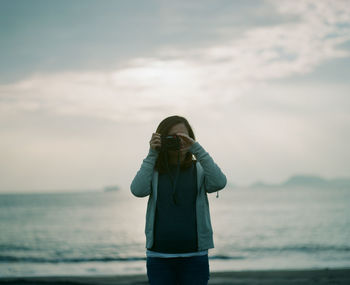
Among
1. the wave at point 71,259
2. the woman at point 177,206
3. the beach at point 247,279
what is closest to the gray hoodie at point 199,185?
the woman at point 177,206

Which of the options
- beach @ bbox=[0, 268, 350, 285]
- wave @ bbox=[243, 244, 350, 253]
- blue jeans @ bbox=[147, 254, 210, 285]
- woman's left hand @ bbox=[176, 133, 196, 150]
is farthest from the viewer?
wave @ bbox=[243, 244, 350, 253]

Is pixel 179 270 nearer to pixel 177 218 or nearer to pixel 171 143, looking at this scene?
pixel 177 218

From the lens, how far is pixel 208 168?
8.68 feet

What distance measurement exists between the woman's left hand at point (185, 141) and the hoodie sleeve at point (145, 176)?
18 cm

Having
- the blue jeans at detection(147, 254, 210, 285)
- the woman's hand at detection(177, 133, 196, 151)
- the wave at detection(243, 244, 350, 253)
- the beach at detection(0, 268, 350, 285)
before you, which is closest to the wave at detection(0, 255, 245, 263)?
the wave at detection(243, 244, 350, 253)

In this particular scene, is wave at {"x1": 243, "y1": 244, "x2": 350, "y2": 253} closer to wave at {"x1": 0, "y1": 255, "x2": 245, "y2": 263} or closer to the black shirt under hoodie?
wave at {"x1": 0, "y1": 255, "x2": 245, "y2": 263}

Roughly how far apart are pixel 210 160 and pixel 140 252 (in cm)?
1483

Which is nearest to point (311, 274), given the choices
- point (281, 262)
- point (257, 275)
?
point (257, 275)

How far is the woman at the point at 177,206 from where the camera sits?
2.58 metres

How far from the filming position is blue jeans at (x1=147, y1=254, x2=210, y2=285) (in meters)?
2.56

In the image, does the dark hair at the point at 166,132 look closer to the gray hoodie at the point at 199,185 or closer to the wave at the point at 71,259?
the gray hoodie at the point at 199,185

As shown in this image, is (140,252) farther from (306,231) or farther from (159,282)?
(159,282)

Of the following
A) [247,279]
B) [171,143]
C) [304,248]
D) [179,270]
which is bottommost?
[247,279]

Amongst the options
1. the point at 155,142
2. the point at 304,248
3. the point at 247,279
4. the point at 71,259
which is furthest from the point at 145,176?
the point at 304,248
